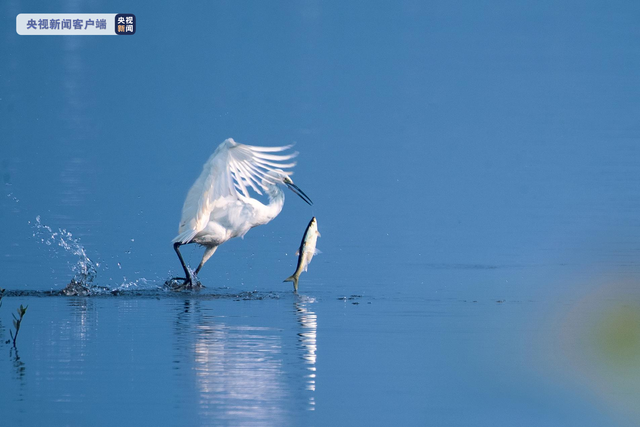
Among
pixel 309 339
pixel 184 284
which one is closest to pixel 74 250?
pixel 184 284

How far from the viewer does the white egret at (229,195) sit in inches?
607

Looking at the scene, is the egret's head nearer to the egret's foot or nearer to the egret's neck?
the egret's neck

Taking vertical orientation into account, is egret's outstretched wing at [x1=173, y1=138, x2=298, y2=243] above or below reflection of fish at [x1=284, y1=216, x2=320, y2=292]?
above

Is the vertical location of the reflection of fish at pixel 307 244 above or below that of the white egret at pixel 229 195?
below

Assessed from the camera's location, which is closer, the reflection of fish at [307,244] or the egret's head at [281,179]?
the reflection of fish at [307,244]

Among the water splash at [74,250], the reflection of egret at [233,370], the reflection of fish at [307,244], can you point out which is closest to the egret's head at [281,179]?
the reflection of fish at [307,244]

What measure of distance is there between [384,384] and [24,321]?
16.1ft

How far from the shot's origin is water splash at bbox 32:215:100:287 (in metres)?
15.3

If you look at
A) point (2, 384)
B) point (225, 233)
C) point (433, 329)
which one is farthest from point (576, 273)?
point (2, 384)

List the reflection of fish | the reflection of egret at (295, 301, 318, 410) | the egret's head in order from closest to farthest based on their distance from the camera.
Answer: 1. the reflection of egret at (295, 301, 318, 410)
2. the reflection of fish
3. the egret's head

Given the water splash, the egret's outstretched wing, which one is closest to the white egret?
the egret's outstretched wing

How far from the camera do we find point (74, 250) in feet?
72.7

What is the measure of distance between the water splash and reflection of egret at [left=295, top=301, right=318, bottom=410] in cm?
347

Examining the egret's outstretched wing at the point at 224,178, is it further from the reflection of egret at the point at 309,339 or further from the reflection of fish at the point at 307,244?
the reflection of egret at the point at 309,339
